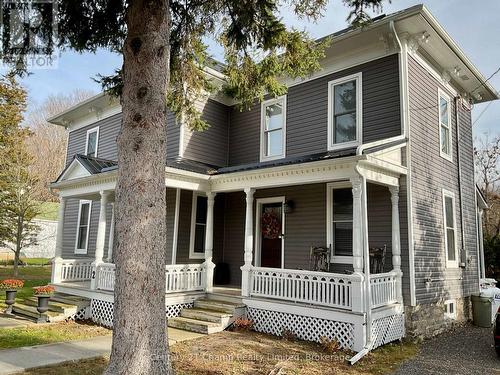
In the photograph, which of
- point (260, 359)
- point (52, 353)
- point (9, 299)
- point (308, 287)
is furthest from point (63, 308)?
point (308, 287)

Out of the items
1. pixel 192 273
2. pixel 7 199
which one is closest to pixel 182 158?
pixel 192 273

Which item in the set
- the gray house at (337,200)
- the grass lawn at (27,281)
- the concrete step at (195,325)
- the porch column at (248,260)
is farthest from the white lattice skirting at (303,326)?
the grass lawn at (27,281)

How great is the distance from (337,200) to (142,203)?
19.4ft

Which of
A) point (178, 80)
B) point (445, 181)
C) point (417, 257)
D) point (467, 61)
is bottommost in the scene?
point (417, 257)

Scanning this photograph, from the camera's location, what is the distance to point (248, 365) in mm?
6016

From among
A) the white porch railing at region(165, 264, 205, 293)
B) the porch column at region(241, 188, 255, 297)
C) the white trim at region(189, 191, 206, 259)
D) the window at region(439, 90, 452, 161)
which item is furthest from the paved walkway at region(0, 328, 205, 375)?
the window at region(439, 90, 452, 161)

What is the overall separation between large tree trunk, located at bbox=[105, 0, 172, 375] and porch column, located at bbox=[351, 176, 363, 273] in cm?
396

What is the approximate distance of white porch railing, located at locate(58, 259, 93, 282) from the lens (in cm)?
1162

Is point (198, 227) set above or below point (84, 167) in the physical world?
below

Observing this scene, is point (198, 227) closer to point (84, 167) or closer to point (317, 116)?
point (84, 167)

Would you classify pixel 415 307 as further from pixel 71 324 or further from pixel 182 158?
pixel 71 324

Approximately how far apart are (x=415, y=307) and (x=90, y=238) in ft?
35.9

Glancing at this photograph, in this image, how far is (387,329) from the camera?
24.8ft

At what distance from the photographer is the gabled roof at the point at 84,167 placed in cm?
1070
